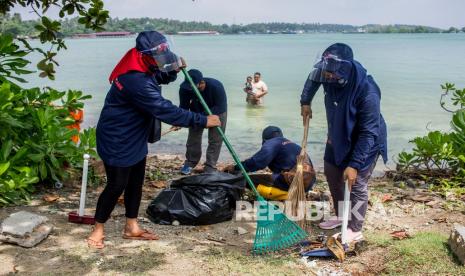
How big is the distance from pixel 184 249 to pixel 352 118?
170cm

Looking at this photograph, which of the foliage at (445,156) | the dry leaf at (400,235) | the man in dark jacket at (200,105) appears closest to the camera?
the dry leaf at (400,235)

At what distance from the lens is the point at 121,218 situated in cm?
529

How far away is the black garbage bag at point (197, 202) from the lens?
5141 mm

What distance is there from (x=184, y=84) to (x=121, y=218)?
99.2 inches

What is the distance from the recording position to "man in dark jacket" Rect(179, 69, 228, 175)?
727cm

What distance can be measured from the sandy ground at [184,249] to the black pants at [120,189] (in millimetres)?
277

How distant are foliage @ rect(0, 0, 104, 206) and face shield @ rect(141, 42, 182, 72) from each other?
64.6 inches

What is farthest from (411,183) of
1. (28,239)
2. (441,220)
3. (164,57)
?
(28,239)

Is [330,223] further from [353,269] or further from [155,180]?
[155,180]

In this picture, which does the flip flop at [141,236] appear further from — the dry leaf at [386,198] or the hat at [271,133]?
the dry leaf at [386,198]

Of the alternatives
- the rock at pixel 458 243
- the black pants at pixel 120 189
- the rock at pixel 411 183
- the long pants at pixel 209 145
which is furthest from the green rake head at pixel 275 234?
the long pants at pixel 209 145

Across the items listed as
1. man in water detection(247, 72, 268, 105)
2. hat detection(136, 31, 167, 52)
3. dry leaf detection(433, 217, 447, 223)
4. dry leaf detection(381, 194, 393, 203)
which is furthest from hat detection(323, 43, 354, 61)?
man in water detection(247, 72, 268, 105)

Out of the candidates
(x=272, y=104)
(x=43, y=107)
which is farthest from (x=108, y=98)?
(x=272, y=104)

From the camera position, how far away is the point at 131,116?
4.28 meters
